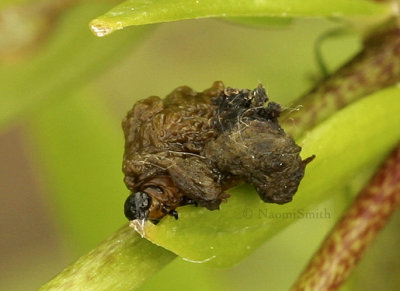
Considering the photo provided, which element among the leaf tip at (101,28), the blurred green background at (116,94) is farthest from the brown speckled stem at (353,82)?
the leaf tip at (101,28)

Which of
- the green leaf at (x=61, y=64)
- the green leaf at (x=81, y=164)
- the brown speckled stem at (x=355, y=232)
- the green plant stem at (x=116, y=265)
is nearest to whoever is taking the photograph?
the green plant stem at (x=116, y=265)

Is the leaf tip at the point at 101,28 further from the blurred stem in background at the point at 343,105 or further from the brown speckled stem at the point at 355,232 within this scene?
the brown speckled stem at the point at 355,232

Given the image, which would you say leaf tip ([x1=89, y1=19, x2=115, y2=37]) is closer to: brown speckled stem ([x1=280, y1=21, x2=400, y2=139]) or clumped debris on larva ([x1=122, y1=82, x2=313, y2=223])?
clumped debris on larva ([x1=122, y1=82, x2=313, y2=223])

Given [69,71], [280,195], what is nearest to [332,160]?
[280,195]

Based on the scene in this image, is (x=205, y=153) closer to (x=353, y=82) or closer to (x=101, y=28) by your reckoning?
(x=101, y=28)

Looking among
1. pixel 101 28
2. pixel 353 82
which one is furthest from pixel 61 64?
pixel 101 28

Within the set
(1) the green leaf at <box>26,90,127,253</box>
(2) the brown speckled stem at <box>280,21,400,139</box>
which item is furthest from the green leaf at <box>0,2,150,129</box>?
(2) the brown speckled stem at <box>280,21,400,139</box>
